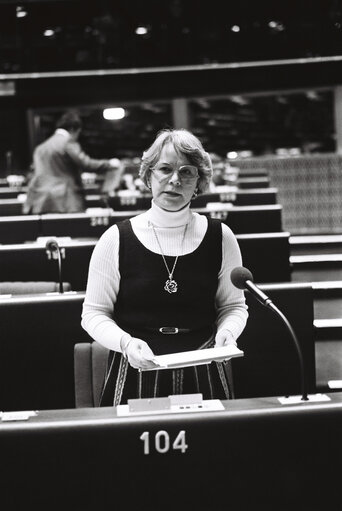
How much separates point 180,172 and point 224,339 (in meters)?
0.43

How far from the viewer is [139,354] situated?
1.80 m

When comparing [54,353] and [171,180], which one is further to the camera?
[54,353]

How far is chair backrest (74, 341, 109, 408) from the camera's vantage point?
2.52m

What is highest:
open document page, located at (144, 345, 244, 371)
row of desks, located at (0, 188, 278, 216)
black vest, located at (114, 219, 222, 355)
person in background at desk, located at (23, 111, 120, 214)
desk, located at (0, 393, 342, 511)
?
person in background at desk, located at (23, 111, 120, 214)

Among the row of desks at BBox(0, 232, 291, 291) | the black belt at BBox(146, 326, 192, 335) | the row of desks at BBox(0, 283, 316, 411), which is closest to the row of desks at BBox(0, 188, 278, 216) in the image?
the row of desks at BBox(0, 232, 291, 291)

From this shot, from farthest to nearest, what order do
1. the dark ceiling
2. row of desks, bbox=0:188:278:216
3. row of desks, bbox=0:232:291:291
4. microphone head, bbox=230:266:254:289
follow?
the dark ceiling
row of desks, bbox=0:188:278:216
row of desks, bbox=0:232:291:291
microphone head, bbox=230:266:254:289

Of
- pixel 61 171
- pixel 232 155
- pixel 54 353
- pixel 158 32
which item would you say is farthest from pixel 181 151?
pixel 232 155

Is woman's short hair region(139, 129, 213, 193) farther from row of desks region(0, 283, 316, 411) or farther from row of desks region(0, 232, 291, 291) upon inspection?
row of desks region(0, 232, 291, 291)

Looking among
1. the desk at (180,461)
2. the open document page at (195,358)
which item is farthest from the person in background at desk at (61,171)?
the desk at (180,461)

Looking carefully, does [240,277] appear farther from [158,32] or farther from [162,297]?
[158,32]

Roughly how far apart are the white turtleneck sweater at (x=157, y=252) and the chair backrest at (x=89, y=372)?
48 centimetres

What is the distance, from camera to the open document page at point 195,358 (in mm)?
1673

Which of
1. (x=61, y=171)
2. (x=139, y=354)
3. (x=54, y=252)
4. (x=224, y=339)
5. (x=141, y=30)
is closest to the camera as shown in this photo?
(x=139, y=354)

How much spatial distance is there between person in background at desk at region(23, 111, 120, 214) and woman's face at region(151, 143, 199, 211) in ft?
13.1
